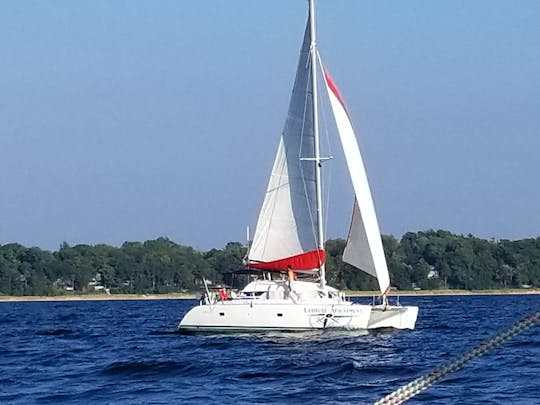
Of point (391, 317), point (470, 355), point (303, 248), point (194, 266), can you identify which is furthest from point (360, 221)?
point (194, 266)

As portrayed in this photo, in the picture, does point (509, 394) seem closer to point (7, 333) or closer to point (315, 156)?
point (315, 156)

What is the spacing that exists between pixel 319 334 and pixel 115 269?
124528mm

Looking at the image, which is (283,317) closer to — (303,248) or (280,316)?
(280,316)

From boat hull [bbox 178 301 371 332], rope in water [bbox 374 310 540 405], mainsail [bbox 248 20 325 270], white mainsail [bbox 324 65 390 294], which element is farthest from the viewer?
mainsail [bbox 248 20 325 270]

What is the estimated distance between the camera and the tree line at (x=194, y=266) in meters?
150

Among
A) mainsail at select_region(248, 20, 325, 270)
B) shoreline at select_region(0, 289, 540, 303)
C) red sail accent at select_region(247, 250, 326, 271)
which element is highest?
shoreline at select_region(0, 289, 540, 303)

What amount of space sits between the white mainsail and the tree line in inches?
3652

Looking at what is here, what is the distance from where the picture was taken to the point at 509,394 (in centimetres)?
2692

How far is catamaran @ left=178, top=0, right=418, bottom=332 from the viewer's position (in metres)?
43.0

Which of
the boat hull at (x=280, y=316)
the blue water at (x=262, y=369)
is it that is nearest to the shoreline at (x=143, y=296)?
the boat hull at (x=280, y=316)

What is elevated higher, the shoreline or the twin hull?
the shoreline

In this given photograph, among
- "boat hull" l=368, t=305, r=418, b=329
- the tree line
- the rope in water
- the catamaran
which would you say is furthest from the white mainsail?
the tree line

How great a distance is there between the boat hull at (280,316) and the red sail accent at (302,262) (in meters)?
2.94

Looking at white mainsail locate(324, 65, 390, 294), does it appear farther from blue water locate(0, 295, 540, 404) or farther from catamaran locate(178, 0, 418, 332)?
blue water locate(0, 295, 540, 404)
